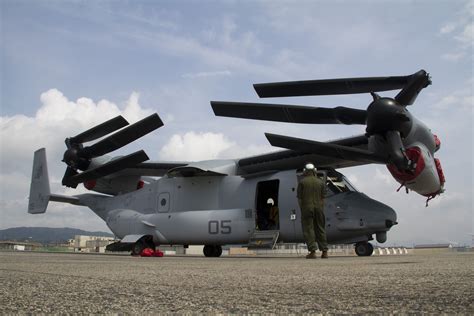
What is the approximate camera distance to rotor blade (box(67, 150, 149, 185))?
13.6 metres

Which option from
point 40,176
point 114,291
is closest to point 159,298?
point 114,291

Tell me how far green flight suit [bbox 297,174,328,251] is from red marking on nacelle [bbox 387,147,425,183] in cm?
274

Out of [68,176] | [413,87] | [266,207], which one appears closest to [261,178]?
[266,207]

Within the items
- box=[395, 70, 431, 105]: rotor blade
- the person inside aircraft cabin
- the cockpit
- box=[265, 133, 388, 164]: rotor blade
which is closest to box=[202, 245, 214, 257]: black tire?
the person inside aircraft cabin

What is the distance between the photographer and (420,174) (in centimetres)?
941

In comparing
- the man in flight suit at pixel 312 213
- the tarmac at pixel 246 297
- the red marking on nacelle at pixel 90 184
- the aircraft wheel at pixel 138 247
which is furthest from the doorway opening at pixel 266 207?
the tarmac at pixel 246 297

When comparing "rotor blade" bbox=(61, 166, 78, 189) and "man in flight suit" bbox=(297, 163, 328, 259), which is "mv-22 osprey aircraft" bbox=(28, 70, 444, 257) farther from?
"man in flight suit" bbox=(297, 163, 328, 259)

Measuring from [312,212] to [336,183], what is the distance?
4792mm

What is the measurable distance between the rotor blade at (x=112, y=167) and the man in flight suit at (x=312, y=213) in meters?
7.05

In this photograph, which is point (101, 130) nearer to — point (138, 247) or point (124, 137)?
point (124, 137)

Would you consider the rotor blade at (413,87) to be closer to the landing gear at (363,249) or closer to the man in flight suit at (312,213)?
the man in flight suit at (312,213)

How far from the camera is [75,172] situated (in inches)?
631

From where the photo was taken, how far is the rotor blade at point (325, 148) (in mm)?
9578

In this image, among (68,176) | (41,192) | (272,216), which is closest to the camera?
(272,216)
